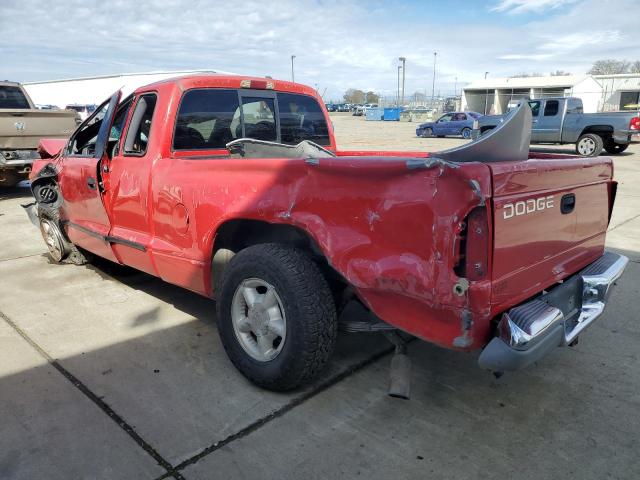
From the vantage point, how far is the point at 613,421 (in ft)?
8.98

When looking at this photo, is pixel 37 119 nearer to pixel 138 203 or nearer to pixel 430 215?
pixel 138 203

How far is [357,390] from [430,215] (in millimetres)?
1352

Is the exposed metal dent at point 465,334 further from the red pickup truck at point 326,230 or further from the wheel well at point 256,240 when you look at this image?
the wheel well at point 256,240

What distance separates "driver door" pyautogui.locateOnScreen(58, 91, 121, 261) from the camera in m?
4.16

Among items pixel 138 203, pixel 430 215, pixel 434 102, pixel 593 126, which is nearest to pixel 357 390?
pixel 430 215

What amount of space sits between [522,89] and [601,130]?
37.7 metres

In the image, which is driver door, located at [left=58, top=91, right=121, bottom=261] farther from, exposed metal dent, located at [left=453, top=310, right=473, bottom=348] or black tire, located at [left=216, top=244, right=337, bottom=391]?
exposed metal dent, located at [left=453, top=310, right=473, bottom=348]

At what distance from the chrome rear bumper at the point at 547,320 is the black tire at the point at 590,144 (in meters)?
14.5

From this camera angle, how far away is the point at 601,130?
15.5 meters

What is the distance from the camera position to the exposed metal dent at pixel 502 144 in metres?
2.40

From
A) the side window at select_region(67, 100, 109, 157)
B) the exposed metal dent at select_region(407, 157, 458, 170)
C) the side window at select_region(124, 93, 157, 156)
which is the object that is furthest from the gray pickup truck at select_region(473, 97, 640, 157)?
the exposed metal dent at select_region(407, 157, 458, 170)

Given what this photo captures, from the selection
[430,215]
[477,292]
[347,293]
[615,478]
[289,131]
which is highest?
[289,131]

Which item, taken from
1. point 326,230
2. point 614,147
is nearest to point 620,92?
point 614,147

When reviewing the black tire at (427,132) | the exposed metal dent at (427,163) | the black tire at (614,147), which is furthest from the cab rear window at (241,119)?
the black tire at (427,132)
